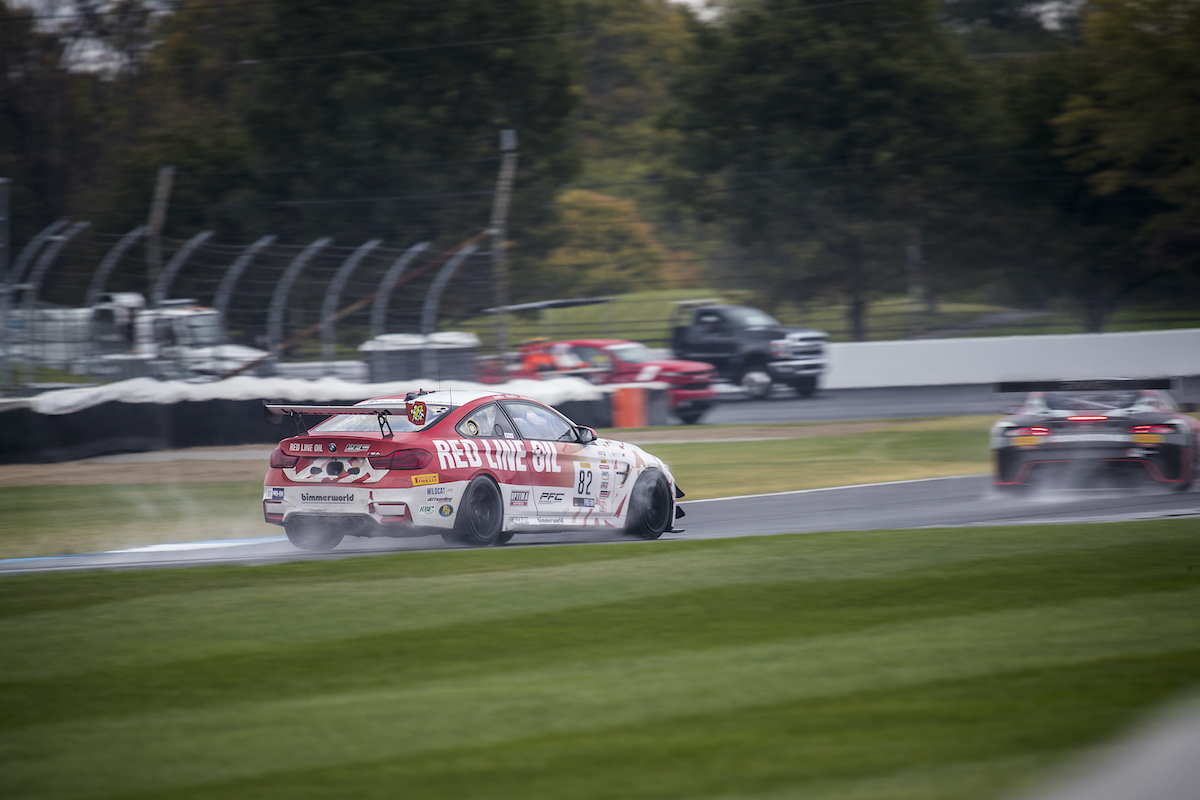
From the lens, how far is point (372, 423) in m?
10.7

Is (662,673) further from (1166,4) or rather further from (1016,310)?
(1166,4)

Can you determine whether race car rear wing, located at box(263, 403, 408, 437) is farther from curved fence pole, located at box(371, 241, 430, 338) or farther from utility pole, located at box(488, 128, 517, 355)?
curved fence pole, located at box(371, 241, 430, 338)

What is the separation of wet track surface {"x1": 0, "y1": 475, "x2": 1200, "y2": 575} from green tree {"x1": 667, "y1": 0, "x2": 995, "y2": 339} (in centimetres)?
2233

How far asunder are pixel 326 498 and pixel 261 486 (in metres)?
6.16

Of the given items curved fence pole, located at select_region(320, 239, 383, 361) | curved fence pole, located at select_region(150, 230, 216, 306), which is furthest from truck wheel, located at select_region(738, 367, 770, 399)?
curved fence pole, located at select_region(150, 230, 216, 306)

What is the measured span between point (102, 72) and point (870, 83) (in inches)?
1271

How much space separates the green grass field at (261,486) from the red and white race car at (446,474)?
2.46 meters

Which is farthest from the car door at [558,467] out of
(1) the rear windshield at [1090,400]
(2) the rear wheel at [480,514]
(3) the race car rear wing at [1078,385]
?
(1) the rear windshield at [1090,400]

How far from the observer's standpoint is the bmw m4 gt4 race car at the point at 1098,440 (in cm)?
1321

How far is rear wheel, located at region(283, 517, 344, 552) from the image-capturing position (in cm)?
1046

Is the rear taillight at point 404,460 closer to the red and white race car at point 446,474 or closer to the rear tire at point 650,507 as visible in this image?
the red and white race car at point 446,474

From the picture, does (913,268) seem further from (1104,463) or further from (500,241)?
(1104,463)

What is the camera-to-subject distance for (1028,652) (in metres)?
6.56

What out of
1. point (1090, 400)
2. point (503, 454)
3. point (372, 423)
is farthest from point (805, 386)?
point (372, 423)
